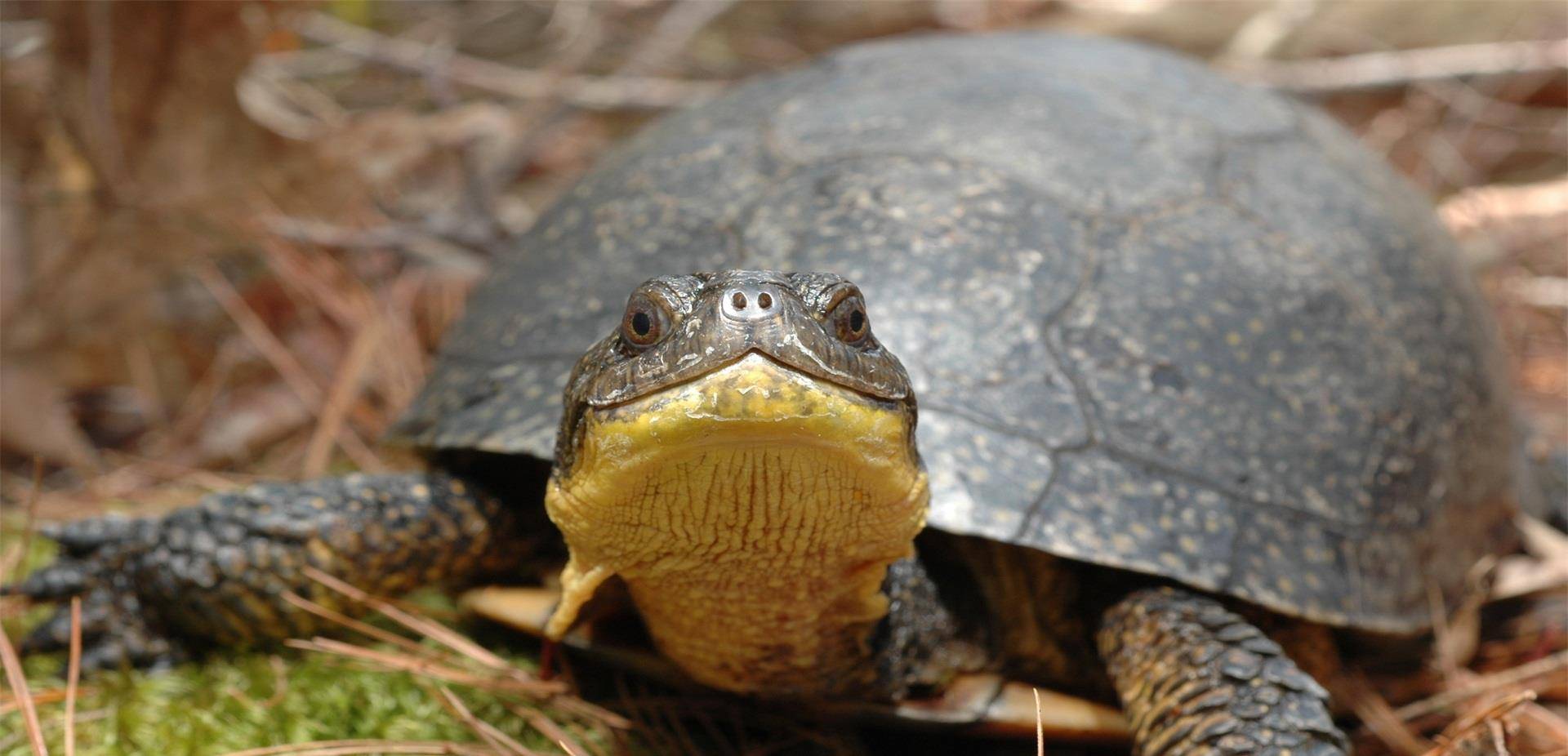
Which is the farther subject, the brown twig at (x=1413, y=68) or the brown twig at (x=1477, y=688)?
the brown twig at (x=1413, y=68)

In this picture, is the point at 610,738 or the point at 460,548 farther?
the point at 460,548

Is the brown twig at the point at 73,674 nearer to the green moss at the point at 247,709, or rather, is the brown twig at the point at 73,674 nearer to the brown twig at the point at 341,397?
the green moss at the point at 247,709

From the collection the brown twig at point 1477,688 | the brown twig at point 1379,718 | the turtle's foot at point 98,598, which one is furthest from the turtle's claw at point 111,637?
the brown twig at point 1477,688

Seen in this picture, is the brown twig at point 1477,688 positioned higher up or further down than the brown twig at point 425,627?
further down

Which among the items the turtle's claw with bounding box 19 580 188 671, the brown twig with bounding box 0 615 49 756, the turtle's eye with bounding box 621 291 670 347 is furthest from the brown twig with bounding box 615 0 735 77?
the turtle's eye with bounding box 621 291 670 347

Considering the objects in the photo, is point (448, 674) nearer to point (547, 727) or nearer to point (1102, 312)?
point (547, 727)

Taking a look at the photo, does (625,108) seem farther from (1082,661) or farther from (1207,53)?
(1082,661)

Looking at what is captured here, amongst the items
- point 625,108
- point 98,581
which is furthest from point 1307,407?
point 625,108
